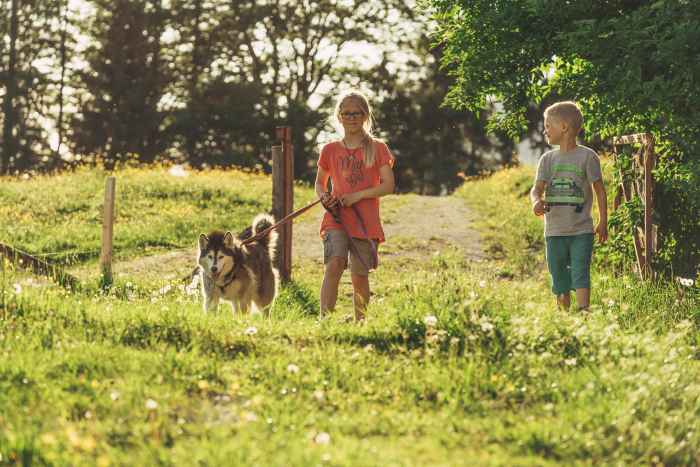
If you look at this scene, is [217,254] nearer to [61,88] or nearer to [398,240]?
[398,240]

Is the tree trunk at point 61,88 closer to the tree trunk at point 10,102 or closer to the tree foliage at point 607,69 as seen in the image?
the tree trunk at point 10,102

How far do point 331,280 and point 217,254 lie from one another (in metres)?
1.28

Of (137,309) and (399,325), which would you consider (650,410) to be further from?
(137,309)

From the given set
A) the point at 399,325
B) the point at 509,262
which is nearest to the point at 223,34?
the point at 509,262

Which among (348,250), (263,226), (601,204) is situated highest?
(601,204)

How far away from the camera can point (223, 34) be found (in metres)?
40.5

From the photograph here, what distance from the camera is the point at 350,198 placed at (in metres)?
6.69

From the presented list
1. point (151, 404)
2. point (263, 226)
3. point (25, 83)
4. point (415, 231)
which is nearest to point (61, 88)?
point (25, 83)

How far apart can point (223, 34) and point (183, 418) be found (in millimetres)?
38707

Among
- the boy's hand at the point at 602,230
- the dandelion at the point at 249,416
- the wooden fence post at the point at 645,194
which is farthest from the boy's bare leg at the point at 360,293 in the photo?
the wooden fence post at the point at 645,194

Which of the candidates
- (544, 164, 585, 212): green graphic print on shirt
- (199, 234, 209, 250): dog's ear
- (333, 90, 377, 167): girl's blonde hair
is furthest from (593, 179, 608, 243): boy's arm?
(199, 234, 209, 250): dog's ear

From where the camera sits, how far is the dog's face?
7406 mm

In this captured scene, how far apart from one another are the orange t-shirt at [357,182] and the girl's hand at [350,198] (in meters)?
0.12

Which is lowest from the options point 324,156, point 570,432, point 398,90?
point 570,432
